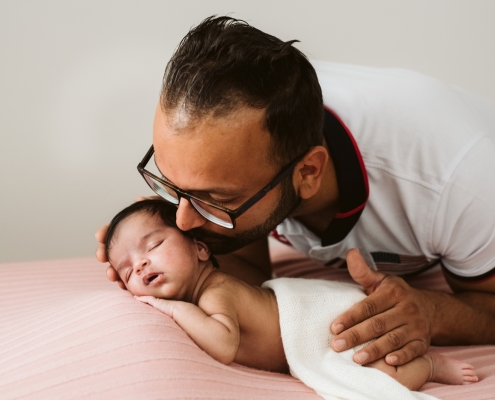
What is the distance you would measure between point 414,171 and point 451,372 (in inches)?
21.0

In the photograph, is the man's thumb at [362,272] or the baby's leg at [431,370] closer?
the baby's leg at [431,370]

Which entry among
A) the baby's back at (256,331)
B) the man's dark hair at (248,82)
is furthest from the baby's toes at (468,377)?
the man's dark hair at (248,82)

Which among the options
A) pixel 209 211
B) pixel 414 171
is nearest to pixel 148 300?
pixel 209 211

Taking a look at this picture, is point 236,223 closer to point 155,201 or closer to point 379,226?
point 155,201

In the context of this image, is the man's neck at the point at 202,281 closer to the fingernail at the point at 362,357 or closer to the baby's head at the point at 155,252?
the baby's head at the point at 155,252

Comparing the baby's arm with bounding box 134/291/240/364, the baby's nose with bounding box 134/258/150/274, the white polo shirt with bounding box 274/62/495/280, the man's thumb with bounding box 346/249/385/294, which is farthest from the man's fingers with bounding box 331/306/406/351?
the baby's nose with bounding box 134/258/150/274

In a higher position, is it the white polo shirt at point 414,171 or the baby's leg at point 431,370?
the white polo shirt at point 414,171

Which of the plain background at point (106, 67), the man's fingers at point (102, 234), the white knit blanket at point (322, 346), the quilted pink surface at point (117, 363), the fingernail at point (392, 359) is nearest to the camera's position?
the quilted pink surface at point (117, 363)

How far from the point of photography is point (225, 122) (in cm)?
127

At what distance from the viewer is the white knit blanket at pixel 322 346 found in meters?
1.19

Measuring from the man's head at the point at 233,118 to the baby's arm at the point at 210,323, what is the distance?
0.20m

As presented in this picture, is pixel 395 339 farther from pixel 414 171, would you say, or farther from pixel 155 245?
pixel 155 245

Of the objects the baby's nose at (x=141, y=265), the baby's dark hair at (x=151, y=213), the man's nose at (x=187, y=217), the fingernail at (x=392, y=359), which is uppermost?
the man's nose at (x=187, y=217)

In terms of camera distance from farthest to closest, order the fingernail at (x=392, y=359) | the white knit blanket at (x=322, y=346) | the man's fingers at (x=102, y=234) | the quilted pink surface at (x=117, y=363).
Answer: the man's fingers at (x=102, y=234) < the fingernail at (x=392, y=359) < the white knit blanket at (x=322, y=346) < the quilted pink surface at (x=117, y=363)
